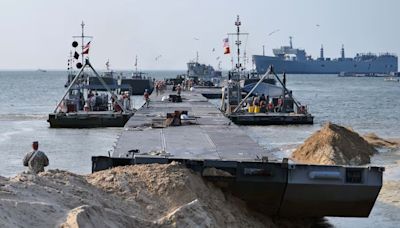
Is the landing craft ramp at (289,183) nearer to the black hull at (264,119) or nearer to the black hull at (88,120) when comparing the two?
the black hull at (88,120)

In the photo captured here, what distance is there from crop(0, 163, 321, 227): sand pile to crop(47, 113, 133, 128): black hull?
2890 centimetres

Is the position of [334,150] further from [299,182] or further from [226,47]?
[226,47]

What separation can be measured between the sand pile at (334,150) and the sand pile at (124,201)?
11178 mm

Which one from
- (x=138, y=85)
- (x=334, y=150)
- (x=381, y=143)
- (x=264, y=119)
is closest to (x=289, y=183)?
(x=334, y=150)

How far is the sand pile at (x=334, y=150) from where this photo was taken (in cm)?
2800

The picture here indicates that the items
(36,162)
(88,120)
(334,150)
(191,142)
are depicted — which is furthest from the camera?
(88,120)

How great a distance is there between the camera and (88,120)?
149ft

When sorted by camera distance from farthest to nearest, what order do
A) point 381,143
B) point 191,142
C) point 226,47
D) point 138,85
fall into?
point 138,85 < point 226,47 < point 381,143 < point 191,142

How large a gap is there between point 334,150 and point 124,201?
16470 millimetres

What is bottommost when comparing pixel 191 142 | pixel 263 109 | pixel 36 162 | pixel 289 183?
pixel 263 109

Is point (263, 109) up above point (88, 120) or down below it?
above

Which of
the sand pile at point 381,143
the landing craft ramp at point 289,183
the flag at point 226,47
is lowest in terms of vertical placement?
the sand pile at point 381,143

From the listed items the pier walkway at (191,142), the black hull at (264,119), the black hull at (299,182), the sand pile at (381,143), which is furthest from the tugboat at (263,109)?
the black hull at (299,182)

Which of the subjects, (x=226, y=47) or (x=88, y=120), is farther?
(x=226, y=47)
